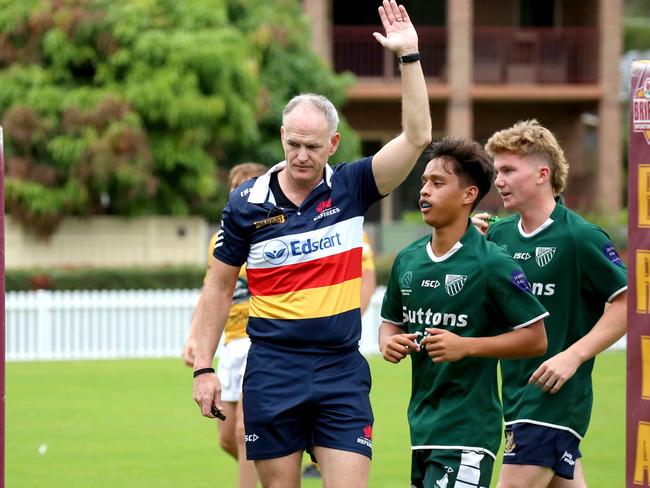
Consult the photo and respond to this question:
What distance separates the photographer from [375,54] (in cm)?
3209

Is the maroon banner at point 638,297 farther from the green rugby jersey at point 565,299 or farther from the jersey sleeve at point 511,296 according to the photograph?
the green rugby jersey at point 565,299

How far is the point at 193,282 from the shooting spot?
22.8 meters

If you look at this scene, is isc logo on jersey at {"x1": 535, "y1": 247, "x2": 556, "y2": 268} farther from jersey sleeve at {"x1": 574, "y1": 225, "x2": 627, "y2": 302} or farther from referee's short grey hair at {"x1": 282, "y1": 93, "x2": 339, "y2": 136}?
referee's short grey hair at {"x1": 282, "y1": 93, "x2": 339, "y2": 136}

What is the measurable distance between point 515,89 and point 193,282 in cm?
1180

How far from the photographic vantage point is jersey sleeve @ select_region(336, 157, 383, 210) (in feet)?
18.9

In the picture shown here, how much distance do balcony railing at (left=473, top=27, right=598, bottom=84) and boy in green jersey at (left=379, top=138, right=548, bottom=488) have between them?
2664cm

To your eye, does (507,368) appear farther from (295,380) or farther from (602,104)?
(602,104)

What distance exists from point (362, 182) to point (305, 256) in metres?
0.46

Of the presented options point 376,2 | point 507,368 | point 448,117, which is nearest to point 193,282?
point 448,117

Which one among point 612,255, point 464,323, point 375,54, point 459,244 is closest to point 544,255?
point 612,255

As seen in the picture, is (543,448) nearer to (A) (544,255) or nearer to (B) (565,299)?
(B) (565,299)

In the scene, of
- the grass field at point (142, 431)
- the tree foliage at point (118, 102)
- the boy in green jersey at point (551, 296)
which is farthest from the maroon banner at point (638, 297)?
the tree foliage at point (118, 102)

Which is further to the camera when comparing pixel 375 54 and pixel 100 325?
pixel 375 54

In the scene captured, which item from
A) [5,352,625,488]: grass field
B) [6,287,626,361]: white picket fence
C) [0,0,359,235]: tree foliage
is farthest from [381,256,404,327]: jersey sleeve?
[0,0,359,235]: tree foliage
